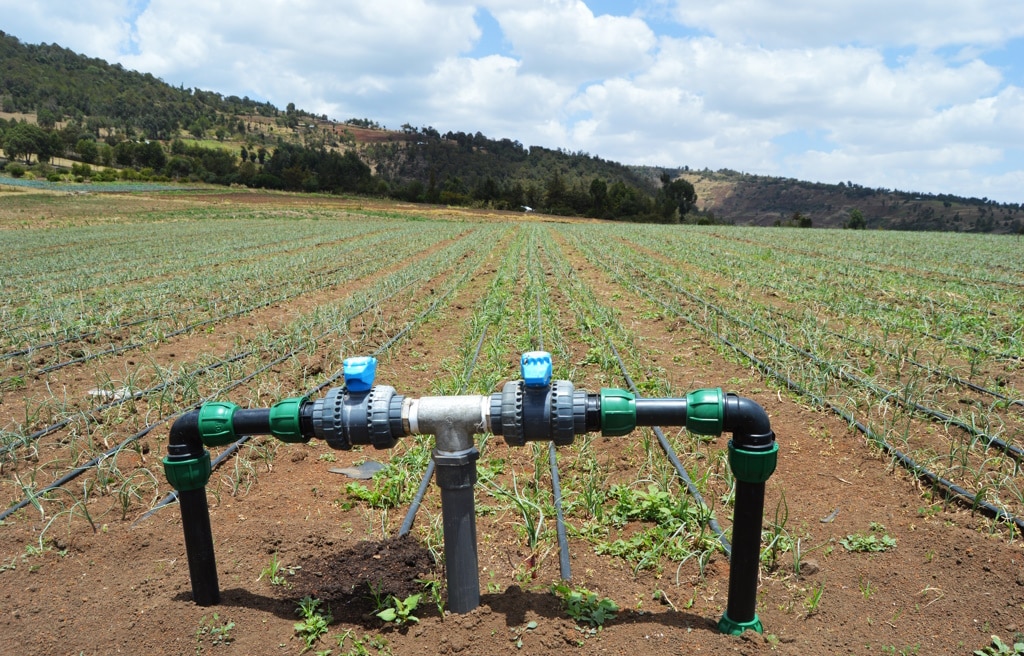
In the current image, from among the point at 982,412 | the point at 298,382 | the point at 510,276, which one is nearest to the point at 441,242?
the point at 510,276

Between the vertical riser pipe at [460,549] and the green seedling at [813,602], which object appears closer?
the vertical riser pipe at [460,549]

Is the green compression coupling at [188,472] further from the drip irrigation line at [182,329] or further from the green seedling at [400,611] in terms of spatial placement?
the drip irrigation line at [182,329]

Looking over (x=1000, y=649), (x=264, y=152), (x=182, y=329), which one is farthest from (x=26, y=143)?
(x=1000, y=649)

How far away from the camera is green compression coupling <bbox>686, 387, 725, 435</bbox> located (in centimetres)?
189

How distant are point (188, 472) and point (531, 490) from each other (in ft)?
6.20

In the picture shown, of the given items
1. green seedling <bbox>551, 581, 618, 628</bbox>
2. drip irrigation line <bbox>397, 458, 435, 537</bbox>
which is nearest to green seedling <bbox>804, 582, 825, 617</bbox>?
green seedling <bbox>551, 581, 618, 628</bbox>

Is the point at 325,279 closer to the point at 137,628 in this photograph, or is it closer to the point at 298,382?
the point at 298,382

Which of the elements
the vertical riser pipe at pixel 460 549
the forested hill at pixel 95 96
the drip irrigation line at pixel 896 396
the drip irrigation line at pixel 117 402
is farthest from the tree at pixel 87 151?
the vertical riser pipe at pixel 460 549

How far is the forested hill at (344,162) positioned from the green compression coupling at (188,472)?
6293 centimetres

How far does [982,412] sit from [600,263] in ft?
38.2

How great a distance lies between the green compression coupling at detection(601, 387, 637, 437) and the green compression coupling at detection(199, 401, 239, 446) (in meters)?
1.26

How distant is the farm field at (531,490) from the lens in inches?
90.3

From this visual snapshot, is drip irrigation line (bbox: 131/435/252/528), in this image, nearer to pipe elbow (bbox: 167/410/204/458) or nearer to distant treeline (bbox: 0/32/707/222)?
pipe elbow (bbox: 167/410/204/458)

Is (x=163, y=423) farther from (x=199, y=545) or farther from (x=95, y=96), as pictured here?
(x=95, y=96)
